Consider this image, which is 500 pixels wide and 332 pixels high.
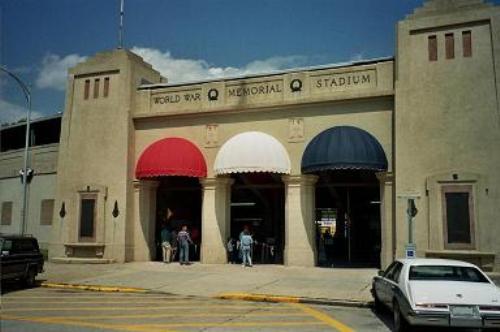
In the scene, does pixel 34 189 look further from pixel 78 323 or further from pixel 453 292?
pixel 453 292

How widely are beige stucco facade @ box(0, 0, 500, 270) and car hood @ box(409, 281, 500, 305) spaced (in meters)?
9.37

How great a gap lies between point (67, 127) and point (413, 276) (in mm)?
20276

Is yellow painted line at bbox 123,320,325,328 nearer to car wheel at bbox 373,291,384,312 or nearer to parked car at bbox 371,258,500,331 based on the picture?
parked car at bbox 371,258,500,331

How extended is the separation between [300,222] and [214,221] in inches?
155

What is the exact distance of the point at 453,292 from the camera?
9.65m

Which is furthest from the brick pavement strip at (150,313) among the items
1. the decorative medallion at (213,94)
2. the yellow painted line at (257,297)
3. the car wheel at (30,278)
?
the decorative medallion at (213,94)

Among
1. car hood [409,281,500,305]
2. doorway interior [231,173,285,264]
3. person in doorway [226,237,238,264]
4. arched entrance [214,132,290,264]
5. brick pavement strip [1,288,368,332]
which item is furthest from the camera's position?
doorway interior [231,173,285,264]

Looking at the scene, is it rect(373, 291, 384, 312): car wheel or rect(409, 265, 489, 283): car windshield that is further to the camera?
rect(373, 291, 384, 312): car wheel

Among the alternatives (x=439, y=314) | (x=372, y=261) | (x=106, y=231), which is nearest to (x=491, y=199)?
(x=372, y=261)

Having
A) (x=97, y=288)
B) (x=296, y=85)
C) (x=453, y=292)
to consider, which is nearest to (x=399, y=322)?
(x=453, y=292)

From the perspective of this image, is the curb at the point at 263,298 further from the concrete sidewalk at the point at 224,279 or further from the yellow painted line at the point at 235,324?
the yellow painted line at the point at 235,324

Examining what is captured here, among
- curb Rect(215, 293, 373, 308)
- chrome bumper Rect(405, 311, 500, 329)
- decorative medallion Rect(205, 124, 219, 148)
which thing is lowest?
curb Rect(215, 293, 373, 308)

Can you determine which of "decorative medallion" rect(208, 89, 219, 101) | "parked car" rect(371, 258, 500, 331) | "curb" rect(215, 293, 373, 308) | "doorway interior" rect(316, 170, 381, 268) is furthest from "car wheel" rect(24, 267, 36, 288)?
"doorway interior" rect(316, 170, 381, 268)

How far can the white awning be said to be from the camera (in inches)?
850
